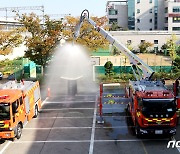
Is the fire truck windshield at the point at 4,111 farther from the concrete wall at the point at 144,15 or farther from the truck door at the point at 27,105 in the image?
the concrete wall at the point at 144,15

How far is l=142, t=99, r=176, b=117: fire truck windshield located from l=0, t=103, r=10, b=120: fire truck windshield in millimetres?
6529

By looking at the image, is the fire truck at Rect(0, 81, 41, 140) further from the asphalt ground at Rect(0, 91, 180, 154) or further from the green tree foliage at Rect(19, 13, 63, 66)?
the green tree foliage at Rect(19, 13, 63, 66)

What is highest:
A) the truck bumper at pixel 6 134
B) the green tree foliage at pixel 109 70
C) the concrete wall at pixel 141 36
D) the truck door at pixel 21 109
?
the concrete wall at pixel 141 36

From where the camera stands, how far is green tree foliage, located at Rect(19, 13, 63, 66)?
3481 cm

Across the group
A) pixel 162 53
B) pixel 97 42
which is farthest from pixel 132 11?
pixel 97 42

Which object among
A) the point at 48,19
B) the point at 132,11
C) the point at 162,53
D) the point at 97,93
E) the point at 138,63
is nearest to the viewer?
the point at 138,63

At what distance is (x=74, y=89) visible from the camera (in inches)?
1118

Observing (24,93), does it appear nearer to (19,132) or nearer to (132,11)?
(19,132)

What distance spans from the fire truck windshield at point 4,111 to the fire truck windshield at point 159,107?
6529 millimetres

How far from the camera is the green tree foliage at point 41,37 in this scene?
34.8 meters

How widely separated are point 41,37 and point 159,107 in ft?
76.8

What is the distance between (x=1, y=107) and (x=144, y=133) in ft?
23.1

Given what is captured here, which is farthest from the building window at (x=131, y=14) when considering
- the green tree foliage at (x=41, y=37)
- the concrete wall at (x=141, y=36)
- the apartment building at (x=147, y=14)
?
the green tree foliage at (x=41, y=37)

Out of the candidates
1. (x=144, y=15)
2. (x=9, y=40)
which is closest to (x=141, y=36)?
(x=144, y=15)
